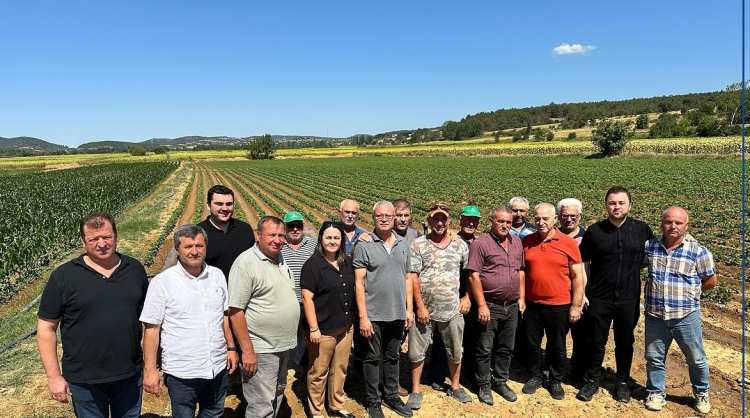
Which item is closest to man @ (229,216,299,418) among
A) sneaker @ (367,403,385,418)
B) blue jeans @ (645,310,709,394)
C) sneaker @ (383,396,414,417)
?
sneaker @ (367,403,385,418)

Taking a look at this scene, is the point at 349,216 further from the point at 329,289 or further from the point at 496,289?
the point at 496,289

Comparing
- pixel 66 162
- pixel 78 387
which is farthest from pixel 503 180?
pixel 66 162

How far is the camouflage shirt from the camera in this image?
3943mm

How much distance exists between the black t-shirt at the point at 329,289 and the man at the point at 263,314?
0.64 feet

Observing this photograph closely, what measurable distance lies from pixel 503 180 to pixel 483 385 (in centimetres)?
2555

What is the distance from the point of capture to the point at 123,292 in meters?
2.64

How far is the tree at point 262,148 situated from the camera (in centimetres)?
8612

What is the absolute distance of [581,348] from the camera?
445 centimetres

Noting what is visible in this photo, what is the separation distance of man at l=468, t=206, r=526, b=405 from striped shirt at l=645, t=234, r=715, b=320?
4.15 ft

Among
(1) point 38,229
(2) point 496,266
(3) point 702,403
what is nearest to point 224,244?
(2) point 496,266

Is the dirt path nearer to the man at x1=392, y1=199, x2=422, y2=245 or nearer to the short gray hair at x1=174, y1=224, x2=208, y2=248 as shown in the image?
the man at x1=392, y1=199, x2=422, y2=245

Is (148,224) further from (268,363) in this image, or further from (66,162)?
(66,162)

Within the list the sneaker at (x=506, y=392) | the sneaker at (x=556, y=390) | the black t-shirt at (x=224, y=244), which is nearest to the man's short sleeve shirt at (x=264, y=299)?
the black t-shirt at (x=224, y=244)

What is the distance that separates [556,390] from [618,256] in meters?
1.56
